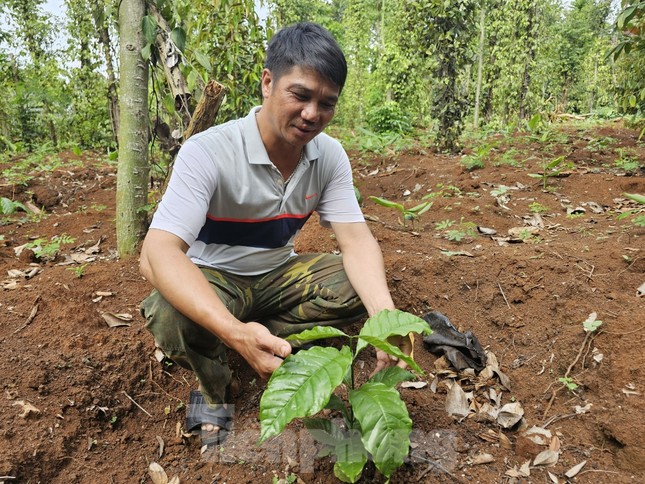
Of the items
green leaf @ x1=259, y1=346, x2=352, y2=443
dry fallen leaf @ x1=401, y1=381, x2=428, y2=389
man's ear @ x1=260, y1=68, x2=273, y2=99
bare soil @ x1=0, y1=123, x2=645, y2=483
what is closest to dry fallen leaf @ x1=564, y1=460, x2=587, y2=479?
bare soil @ x1=0, y1=123, x2=645, y2=483

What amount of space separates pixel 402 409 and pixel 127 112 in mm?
2470

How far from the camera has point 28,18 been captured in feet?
A: 33.1

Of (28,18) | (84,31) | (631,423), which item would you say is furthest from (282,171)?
(28,18)

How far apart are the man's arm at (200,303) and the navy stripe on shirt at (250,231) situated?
359 mm

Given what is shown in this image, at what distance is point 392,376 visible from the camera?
1.55 meters

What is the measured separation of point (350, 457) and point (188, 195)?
1.05m

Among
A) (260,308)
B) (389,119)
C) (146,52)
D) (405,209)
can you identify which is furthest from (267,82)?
(389,119)

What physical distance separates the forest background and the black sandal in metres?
1.41

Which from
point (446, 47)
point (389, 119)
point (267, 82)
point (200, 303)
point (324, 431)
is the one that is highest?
point (446, 47)

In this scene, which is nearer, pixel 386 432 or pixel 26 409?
pixel 386 432

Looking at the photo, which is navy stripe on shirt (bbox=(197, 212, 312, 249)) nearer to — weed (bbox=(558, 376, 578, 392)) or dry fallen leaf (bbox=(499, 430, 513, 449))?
dry fallen leaf (bbox=(499, 430, 513, 449))

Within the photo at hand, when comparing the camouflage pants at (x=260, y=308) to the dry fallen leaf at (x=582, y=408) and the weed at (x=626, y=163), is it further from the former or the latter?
the weed at (x=626, y=163)

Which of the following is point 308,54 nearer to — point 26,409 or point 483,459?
point 483,459

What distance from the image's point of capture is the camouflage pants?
1.82 meters
